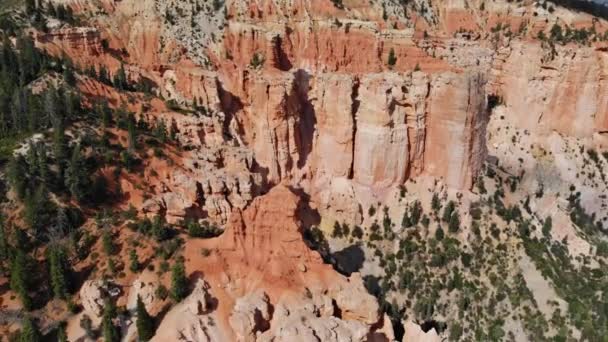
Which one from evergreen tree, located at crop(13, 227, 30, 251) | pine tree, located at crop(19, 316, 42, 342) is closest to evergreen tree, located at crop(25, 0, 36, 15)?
evergreen tree, located at crop(13, 227, 30, 251)

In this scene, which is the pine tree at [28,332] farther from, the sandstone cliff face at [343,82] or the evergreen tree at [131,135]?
the sandstone cliff face at [343,82]

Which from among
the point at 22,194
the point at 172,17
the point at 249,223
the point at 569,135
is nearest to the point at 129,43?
the point at 172,17

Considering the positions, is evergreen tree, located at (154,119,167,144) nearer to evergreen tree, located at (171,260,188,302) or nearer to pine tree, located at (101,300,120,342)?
evergreen tree, located at (171,260,188,302)

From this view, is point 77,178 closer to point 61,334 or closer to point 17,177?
point 17,177

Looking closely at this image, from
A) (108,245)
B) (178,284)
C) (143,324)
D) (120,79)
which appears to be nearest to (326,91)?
(120,79)

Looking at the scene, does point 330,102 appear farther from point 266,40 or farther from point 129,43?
point 129,43
